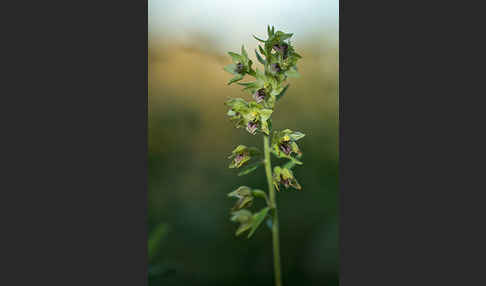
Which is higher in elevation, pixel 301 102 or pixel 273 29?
pixel 273 29

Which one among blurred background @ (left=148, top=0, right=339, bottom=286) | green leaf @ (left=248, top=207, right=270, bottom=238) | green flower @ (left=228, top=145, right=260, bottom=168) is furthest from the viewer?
blurred background @ (left=148, top=0, right=339, bottom=286)

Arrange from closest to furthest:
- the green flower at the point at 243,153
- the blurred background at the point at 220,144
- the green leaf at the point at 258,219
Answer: the green leaf at the point at 258,219 < the green flower at the point at 243,153 < the blurred background at the point at 220,144

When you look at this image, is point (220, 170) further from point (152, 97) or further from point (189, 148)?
point (152, 97)

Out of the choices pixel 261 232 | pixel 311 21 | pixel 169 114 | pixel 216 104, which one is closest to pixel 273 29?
pixel 311 21

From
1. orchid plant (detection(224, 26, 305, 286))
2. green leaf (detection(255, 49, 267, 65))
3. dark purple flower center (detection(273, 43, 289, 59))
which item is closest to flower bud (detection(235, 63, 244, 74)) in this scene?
orchid plant (detection(224, 26, 305, 286))

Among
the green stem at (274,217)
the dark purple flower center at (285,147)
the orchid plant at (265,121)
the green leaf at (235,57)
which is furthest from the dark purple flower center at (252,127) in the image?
the green leaf at (235,57)

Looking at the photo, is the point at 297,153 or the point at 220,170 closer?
the point at 297,153

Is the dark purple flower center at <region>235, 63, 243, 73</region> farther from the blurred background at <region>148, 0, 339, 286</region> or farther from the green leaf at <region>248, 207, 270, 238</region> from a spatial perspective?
the green leaf at <region>248, 207, 270, 238</region>

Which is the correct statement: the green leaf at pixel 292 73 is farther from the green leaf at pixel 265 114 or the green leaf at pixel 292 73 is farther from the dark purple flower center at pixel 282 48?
the green leaf at pixel 265 114
